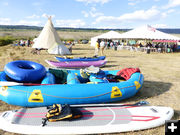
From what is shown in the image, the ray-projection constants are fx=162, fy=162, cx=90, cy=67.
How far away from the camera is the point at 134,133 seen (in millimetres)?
4105

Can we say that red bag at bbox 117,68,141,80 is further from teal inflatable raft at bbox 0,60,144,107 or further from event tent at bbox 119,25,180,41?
event tent at bbox 119,25,180,41

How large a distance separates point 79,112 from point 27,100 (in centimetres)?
171

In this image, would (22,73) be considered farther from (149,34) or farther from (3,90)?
(149,34)

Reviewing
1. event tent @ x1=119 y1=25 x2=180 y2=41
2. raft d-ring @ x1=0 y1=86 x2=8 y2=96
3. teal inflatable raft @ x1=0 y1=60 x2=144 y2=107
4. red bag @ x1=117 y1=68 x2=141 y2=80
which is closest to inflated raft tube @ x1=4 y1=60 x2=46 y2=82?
teal inflatable raft @ x1=0 y1=60 x2=144 y2=107

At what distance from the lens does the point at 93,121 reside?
4355 millimetres

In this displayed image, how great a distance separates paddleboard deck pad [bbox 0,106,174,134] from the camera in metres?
4.00

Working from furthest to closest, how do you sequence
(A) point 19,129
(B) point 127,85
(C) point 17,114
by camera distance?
(B) point 127,85
(C) point 17,114
(A) point 19,129

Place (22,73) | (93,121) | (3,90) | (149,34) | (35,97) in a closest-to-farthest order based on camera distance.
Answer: (93,121) < (35,97) < (3,90) < (22,73) < (149,34)

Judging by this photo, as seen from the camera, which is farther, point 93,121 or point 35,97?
point 35,97

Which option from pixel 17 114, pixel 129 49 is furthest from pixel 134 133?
pixel 129 49

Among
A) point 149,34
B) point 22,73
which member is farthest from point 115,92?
point 149,34

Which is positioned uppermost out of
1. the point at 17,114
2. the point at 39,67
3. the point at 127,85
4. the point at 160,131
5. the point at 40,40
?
the point at 40,40

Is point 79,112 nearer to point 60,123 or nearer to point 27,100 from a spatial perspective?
point 60,123

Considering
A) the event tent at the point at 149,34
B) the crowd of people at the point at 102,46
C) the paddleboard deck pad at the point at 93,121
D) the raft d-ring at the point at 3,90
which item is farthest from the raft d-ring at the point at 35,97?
the event tent at the point at 149,34
